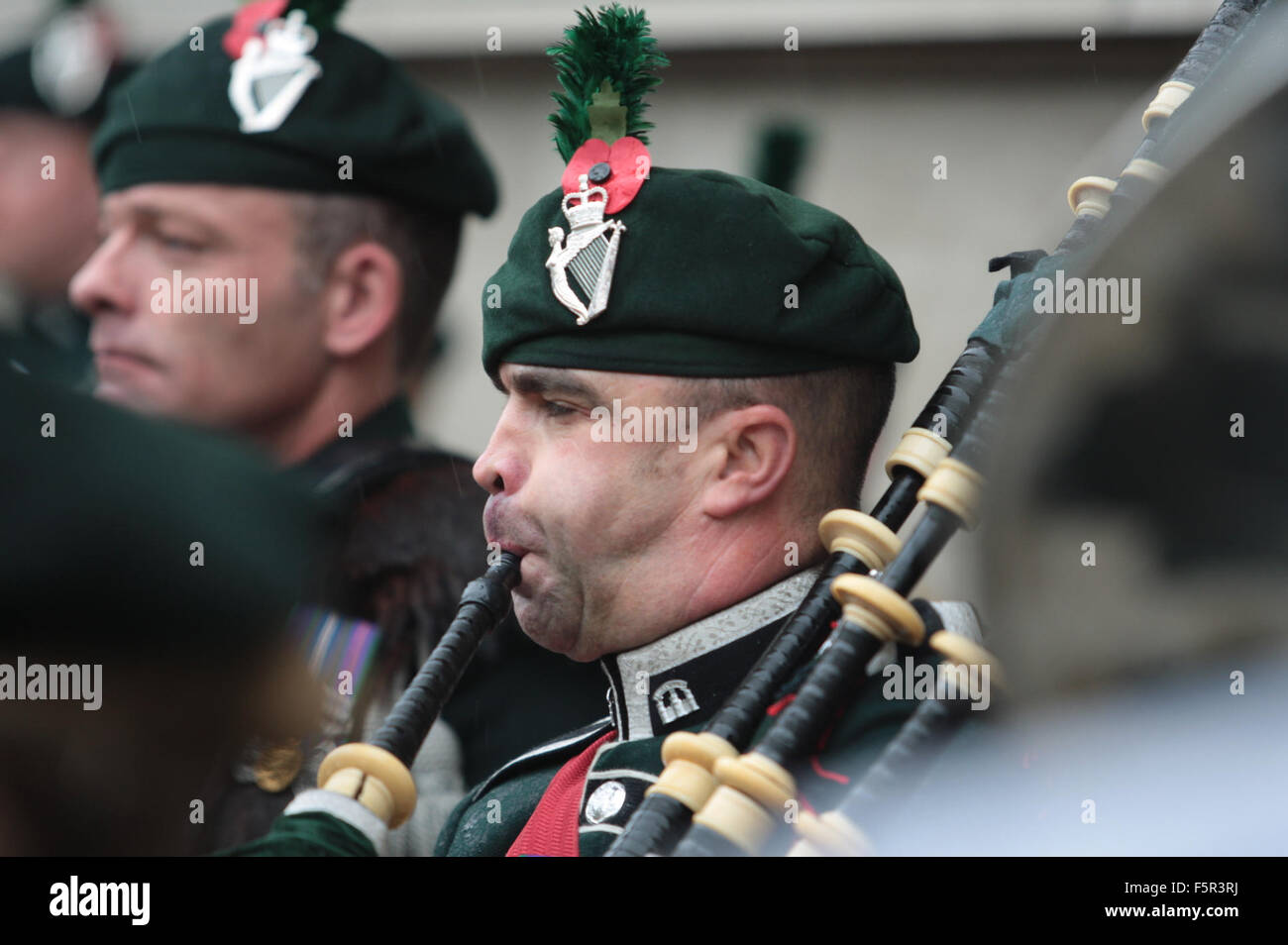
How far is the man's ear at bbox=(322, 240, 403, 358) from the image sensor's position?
3480 millimetres

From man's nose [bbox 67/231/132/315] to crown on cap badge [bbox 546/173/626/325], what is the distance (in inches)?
54.4

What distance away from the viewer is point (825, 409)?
2.29m

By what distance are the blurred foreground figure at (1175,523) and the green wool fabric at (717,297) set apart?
62 centimetres

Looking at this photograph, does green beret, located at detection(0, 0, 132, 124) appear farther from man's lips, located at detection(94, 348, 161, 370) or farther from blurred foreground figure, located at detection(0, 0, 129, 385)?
man's lips, located at detection(94, 348, 161, 370)

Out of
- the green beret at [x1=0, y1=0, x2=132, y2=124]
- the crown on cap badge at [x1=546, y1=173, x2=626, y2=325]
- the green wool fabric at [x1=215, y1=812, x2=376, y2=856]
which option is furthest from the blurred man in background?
the green wool fabric at [x1=215, y1=812, x2=376, y2=856]

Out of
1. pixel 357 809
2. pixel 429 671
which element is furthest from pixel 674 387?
pixel 357 809

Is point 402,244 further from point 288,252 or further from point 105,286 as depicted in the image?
point 105,286

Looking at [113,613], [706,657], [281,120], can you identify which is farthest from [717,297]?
[281,120]

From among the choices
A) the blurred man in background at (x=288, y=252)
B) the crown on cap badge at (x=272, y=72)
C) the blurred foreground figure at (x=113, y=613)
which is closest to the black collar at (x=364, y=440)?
the blurred man in background at (x=288, y=252)

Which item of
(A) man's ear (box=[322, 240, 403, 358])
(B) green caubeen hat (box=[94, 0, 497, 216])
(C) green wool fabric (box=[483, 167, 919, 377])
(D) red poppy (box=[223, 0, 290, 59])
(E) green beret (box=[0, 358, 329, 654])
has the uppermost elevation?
(D) red poppy (box=[223, 0, 290, 59])

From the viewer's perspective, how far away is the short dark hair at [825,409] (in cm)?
224

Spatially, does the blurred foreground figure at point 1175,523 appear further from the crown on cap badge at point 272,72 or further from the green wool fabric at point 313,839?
the crown on cap badge at point 272,72

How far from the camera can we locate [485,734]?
3029 millimetres
